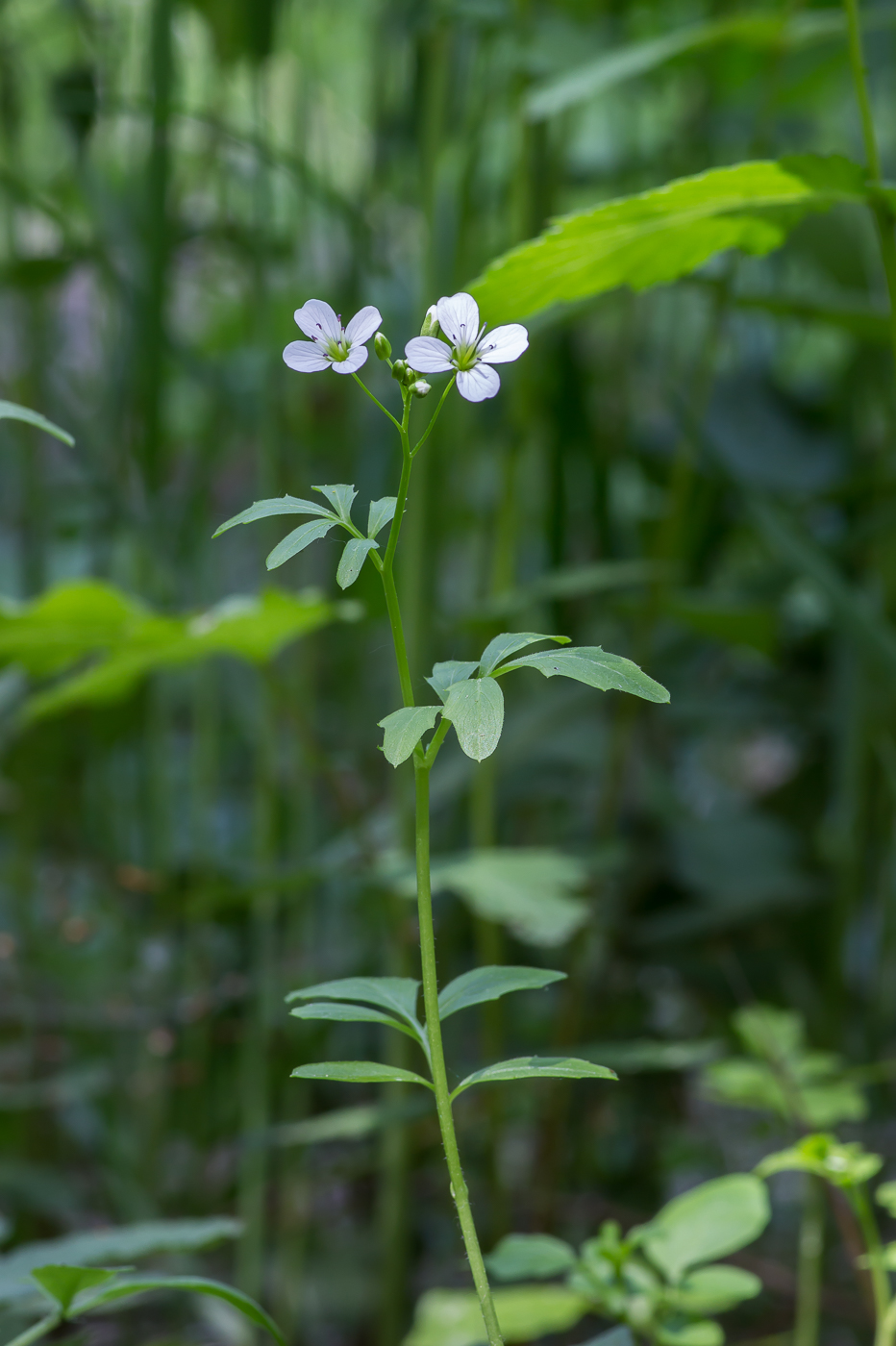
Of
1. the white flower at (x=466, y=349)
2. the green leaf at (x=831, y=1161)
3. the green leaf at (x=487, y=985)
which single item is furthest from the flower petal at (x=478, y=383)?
the green leaf at (x=831, y=1161)

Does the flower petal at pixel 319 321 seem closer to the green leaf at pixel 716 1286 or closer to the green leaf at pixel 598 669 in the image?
the green leaf at pixel 598 669

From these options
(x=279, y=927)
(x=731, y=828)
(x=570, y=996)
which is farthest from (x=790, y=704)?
(x=279, y=927)

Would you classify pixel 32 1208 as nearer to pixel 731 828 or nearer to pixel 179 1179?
pixel 179 1179

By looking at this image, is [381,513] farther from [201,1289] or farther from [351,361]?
[201,1289]

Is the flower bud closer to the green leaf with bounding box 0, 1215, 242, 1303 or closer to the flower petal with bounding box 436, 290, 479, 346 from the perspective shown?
the flower petal with bounding box 436, 290, 479, 346

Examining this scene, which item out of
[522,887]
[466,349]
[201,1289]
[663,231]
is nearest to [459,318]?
[466,349]

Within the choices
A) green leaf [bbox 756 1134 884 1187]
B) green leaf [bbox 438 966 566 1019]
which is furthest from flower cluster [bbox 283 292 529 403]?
green leaf [bbox 756 1134 884 1187]
